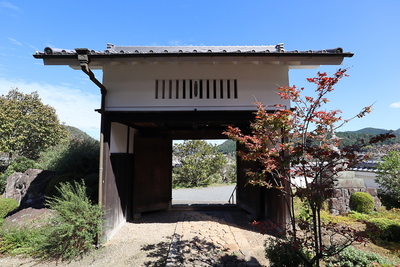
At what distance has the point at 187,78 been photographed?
4.29m

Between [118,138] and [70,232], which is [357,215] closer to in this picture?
[118,138]

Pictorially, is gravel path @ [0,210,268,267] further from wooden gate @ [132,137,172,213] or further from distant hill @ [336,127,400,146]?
distant hill @ [336,127,400,146]

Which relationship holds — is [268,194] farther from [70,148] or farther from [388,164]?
[70,148]

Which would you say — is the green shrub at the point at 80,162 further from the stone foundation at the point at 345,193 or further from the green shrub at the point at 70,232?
the stone foundation at the point at 345,193

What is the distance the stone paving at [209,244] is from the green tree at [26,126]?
14.2 metres

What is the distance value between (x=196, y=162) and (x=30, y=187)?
10166 mm

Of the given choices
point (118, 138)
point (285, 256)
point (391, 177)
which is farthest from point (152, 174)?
point (391, 177)

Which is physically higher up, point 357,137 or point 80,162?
point 357,137

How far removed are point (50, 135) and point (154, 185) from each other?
12.7 meters

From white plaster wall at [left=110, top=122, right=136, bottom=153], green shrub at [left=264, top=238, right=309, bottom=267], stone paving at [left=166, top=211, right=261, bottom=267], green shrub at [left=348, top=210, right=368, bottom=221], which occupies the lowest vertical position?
green shrub at [left=348, top=210, right=368, bottom=221]

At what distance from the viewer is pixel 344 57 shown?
148 inches

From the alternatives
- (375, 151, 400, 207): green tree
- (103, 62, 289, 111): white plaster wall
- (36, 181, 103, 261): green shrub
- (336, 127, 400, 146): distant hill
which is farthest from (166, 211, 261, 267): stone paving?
(375, 151, 400, 207): green tree

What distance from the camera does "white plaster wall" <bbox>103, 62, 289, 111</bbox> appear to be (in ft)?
13.9

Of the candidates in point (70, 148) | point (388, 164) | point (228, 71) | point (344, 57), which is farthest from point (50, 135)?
point (388, 164)
